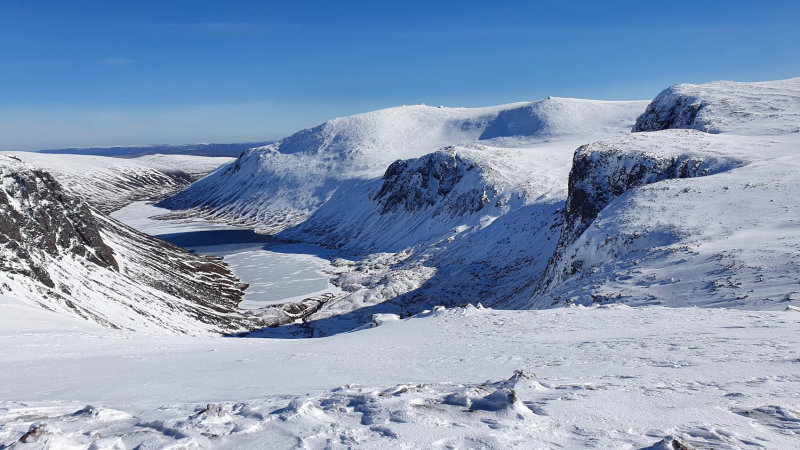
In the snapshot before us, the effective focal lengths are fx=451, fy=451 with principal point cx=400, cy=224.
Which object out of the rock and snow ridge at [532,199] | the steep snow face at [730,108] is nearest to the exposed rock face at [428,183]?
the rock and snow ridge at [532,199]

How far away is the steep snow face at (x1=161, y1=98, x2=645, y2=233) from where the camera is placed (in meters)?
150

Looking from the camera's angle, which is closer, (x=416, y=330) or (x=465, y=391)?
(x=465, y=391)

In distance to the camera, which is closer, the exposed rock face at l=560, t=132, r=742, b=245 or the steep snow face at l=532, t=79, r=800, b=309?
the steep snow face at l=532, t=79, r=800, b=309

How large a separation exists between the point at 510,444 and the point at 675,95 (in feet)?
308

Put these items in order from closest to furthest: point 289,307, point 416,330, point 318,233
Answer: point 416,330 → point 289,307 → point 318,233

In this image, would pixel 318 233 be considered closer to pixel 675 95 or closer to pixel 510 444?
pixel 675 95

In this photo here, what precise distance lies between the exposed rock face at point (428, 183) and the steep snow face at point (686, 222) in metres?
43.3

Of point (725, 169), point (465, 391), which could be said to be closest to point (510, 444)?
point (465, 391)

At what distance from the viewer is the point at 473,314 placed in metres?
21.6

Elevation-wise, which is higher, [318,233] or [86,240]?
[86,240]

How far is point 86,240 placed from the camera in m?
60.5

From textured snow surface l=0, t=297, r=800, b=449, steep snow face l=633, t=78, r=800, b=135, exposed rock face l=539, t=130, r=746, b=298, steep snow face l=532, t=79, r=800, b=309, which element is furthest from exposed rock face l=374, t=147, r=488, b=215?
textured snow surface l=0, t=297, r=800, b=449

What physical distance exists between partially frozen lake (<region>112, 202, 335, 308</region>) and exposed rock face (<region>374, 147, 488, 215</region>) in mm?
21901

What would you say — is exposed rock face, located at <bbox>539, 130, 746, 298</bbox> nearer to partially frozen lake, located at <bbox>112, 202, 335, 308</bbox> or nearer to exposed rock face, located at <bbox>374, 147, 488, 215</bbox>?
exposed rock face, located at <bbox>374, 147, 488, 215</bbox>
